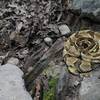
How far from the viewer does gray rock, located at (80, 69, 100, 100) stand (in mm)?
3008

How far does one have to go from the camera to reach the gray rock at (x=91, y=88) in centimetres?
301

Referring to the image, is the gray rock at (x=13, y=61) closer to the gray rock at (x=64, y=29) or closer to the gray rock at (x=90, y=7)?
the gray rock at (x=64, y=29)

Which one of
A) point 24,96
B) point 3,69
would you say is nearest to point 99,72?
point 24,96

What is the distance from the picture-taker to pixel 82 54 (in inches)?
132

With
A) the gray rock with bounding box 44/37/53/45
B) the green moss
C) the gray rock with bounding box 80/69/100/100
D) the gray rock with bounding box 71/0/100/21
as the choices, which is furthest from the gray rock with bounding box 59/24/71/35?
the gray rock with bounding box 80/69/100/100

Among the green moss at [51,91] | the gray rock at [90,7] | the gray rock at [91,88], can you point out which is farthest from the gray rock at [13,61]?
the gray rock at [91,88]

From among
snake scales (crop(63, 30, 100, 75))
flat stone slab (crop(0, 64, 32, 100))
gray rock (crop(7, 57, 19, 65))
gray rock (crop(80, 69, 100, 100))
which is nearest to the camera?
gray rock (crop(80, 69, 100, 100))

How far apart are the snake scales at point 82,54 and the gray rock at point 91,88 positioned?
0.47 feet

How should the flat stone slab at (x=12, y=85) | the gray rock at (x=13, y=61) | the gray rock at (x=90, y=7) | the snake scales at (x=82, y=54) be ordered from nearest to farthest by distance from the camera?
the snake scales at (x=82, y=54) → the flat stone slab at (x=12, y=85) → the gray rock at (x=90, y=7) → the gray rock at (x=13, y=61)

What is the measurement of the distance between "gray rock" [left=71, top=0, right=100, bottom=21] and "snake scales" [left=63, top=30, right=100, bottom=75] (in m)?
0.81

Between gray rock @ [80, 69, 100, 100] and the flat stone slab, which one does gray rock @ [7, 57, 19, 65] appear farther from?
gray rock @ [80, 69, 100, 100]

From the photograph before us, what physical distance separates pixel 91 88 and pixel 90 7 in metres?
1.65

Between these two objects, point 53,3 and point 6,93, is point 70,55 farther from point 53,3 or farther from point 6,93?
point 53,3

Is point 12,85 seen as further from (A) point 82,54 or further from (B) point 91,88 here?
(B) point 91,88
